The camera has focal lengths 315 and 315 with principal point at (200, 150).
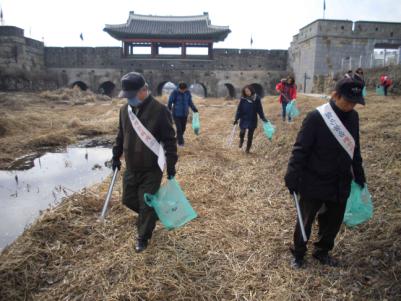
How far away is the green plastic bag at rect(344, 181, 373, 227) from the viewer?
265 cm

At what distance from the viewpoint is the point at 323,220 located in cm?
267

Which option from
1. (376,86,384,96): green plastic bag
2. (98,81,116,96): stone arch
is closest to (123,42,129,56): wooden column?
(98,81,116,96): stone arch

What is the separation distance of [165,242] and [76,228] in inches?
39.1

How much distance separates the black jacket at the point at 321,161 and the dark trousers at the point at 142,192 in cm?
115

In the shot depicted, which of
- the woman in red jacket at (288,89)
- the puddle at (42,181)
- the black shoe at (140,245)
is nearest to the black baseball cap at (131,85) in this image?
the black shoe at (140,245)

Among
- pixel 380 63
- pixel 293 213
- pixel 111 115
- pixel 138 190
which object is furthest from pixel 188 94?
pixel 380 63

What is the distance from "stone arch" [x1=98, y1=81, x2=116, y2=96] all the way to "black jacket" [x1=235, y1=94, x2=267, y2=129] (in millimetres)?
23957

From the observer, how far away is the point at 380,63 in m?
18.9

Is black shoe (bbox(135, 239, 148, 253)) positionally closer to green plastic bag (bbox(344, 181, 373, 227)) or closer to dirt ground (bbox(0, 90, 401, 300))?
dirt ground (bbox(0, 90, 401, 300))

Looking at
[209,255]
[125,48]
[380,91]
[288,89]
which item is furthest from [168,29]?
[209,255]

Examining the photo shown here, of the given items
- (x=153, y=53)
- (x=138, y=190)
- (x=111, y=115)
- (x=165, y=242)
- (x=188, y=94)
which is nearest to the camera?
(x=138, y=190)

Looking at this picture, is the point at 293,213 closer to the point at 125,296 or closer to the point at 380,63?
the point at 125,296

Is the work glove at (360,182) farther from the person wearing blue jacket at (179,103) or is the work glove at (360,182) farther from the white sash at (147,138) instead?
the person wearing blue jacket at (179,103)

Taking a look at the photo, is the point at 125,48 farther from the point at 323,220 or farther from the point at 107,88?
the point at 323,220
